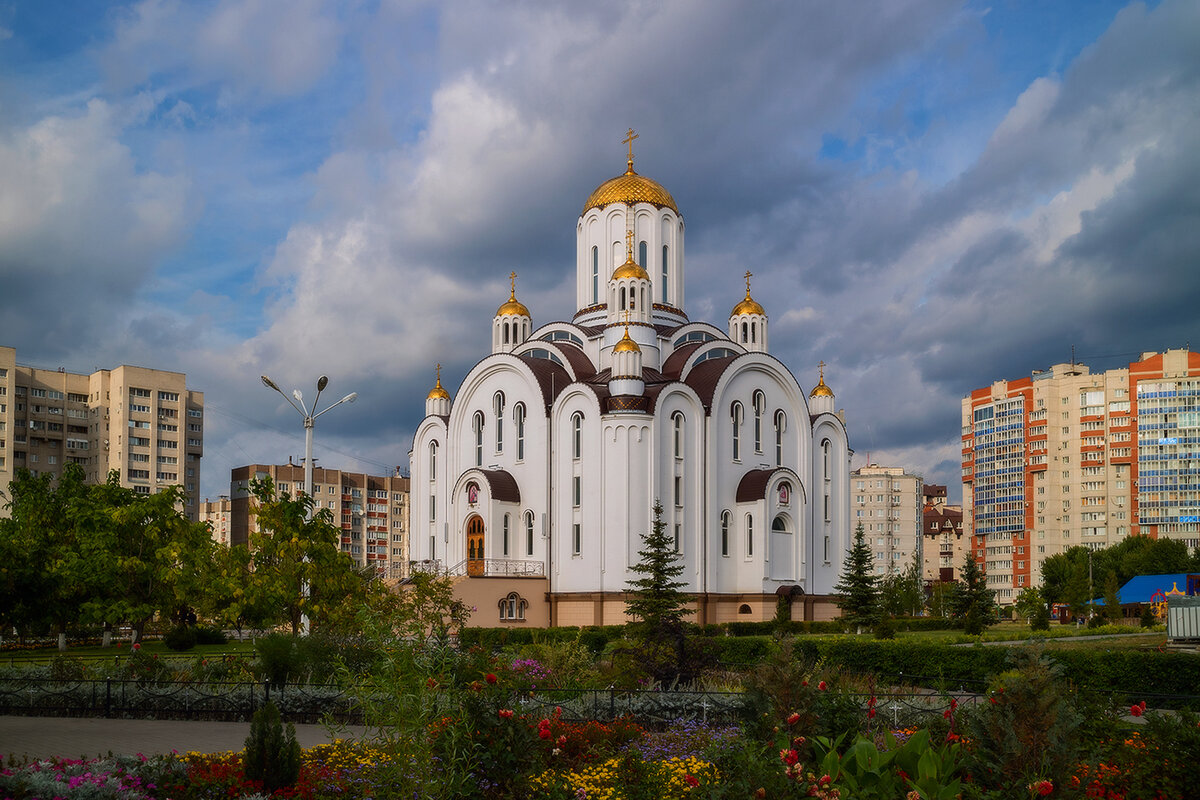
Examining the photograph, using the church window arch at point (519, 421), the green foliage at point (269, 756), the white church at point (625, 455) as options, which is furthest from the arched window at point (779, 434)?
the green foliage at point (269, 756)

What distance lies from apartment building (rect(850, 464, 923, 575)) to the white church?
179ft

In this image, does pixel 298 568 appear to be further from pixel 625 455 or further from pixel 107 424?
pixel 107 424

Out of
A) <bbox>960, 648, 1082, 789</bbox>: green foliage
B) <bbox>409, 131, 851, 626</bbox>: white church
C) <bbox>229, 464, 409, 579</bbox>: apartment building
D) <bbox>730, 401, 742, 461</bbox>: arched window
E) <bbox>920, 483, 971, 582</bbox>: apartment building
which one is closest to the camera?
<bbox>960, 648, 1082, 789</bbox>: green foliage

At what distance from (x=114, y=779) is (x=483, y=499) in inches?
1106

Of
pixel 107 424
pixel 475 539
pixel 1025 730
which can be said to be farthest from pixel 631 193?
pixel 107 424

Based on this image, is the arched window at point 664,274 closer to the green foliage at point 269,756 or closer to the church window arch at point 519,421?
the church window arch at point 519,421

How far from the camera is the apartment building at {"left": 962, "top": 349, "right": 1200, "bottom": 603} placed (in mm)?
74125

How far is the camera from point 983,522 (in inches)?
3376

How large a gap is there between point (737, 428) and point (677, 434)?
2.99 m

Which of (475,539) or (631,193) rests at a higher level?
(631,193)

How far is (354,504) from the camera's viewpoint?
9125cm

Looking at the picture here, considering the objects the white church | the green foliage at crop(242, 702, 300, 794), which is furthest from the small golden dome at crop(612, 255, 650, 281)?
the green foliage at crop(242, 702, 300, 794)

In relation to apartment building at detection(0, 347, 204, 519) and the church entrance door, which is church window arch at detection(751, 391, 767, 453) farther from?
apartment building at detection(0, 347, 204, 519)

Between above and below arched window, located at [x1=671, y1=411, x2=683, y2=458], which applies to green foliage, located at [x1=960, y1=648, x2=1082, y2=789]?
below
